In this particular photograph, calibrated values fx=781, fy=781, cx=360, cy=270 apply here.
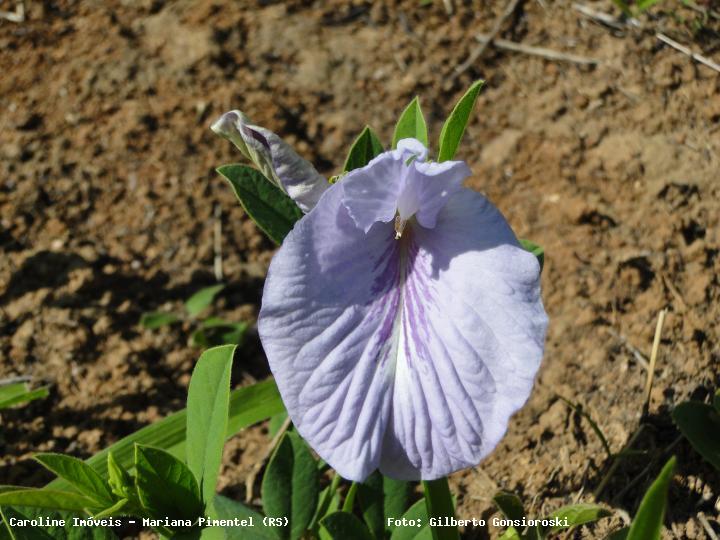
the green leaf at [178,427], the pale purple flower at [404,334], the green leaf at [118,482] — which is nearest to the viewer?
the pale purple flower at [404,334]

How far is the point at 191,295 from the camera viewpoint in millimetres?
2105

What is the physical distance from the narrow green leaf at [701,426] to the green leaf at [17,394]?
1.29 meters

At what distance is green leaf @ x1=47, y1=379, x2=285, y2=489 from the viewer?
1526 millimetres

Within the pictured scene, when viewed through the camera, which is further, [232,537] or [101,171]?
[101,171]

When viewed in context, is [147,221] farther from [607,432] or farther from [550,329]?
[607,432]

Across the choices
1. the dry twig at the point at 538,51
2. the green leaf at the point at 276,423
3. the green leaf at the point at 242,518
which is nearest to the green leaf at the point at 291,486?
the green leaf at the point at 242,518

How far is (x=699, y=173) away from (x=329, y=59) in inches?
45.4

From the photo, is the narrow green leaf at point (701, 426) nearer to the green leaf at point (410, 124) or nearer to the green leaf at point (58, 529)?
the green leaf at point (410, 124)

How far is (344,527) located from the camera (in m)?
1.27

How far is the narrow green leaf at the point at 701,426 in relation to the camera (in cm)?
139

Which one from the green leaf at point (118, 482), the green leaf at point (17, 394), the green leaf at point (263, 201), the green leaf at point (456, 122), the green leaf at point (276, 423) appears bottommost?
the green leaf at point (276, 423)

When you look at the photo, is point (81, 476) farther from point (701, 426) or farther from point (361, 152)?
point (701, 426)

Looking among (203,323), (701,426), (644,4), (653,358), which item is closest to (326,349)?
(701,426)

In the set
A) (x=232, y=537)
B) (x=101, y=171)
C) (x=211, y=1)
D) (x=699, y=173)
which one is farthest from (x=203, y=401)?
(x=211, y=1)
